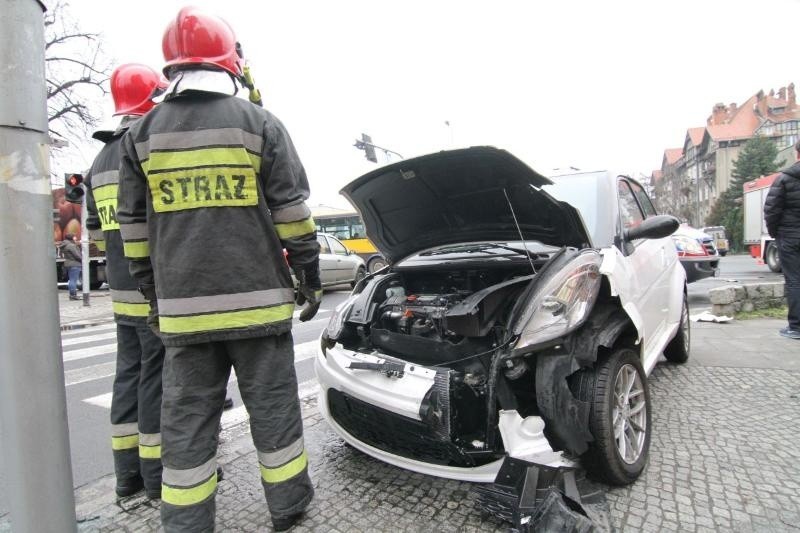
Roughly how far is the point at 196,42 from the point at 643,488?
9.60ft

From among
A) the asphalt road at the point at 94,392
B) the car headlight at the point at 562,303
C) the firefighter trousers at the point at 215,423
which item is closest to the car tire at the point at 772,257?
the asphalt road at the point at 94,392

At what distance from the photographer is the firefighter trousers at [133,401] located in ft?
7.88

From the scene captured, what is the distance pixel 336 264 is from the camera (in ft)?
42.6

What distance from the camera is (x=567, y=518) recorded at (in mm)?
1668

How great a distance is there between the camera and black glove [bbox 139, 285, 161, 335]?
7.09 feet

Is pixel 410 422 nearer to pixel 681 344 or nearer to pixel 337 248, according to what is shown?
pixel 681 344

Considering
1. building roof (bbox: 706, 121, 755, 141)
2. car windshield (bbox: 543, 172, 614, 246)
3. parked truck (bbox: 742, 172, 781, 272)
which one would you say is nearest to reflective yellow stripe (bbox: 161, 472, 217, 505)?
car windshield (bbox: 543, 172, 614, 246)

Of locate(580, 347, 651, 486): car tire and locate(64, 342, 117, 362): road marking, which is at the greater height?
locate(580, 347, 651, 486): car tire

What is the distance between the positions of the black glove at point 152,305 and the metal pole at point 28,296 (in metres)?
0.46

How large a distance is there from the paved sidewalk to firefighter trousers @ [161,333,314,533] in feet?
0.84

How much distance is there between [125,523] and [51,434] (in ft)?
2.77

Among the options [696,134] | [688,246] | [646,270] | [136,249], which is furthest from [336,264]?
[696,134]

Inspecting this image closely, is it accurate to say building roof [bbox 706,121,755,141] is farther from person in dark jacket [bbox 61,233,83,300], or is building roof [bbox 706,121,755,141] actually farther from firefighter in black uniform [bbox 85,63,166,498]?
firefighter in black uniform [bbox 85,63,166,498]

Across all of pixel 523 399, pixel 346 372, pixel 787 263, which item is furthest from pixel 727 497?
pixel 787 263
